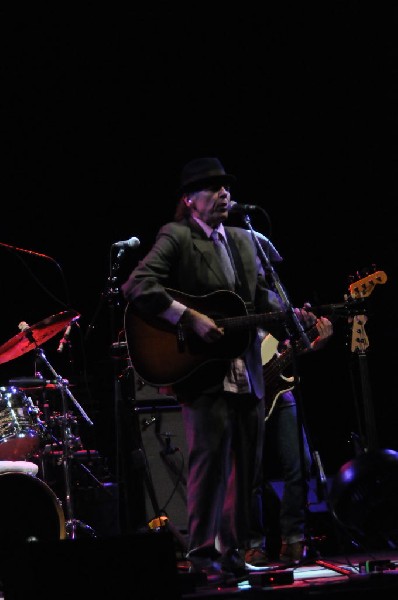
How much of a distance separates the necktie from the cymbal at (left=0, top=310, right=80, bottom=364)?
6.36ft

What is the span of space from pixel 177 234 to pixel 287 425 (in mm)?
1968

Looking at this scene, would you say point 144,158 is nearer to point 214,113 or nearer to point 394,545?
point 214,113

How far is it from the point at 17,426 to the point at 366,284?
2.65 metres

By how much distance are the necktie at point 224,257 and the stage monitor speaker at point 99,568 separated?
5.36 feet

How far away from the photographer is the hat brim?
4.50 m

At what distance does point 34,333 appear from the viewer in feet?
20.8

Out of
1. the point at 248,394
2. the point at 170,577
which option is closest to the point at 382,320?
the point at 248,394

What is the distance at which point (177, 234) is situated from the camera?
443cm

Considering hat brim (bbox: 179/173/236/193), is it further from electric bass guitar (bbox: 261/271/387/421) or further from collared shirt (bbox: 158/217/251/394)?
electric bass guitar (bbox: 261/271/387/421)

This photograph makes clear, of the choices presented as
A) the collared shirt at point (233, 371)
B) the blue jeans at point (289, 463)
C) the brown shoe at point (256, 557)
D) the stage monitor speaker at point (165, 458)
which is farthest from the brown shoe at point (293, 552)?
the collared shirt at point (233, 371)

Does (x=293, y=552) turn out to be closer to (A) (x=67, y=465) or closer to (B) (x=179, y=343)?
(B) (x=179, y=343)

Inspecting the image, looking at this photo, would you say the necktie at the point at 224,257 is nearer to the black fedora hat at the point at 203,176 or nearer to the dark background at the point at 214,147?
the black fedora hat at the point at 203,176

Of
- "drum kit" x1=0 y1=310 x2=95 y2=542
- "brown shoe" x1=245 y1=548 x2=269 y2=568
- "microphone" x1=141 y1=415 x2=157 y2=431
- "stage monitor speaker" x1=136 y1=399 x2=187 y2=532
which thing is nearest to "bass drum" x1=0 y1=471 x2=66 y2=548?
"drum kit" x1=0 y1=310 x2=95 y2=542

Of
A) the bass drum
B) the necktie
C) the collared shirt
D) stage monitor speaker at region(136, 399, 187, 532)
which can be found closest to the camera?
the collared shirt
